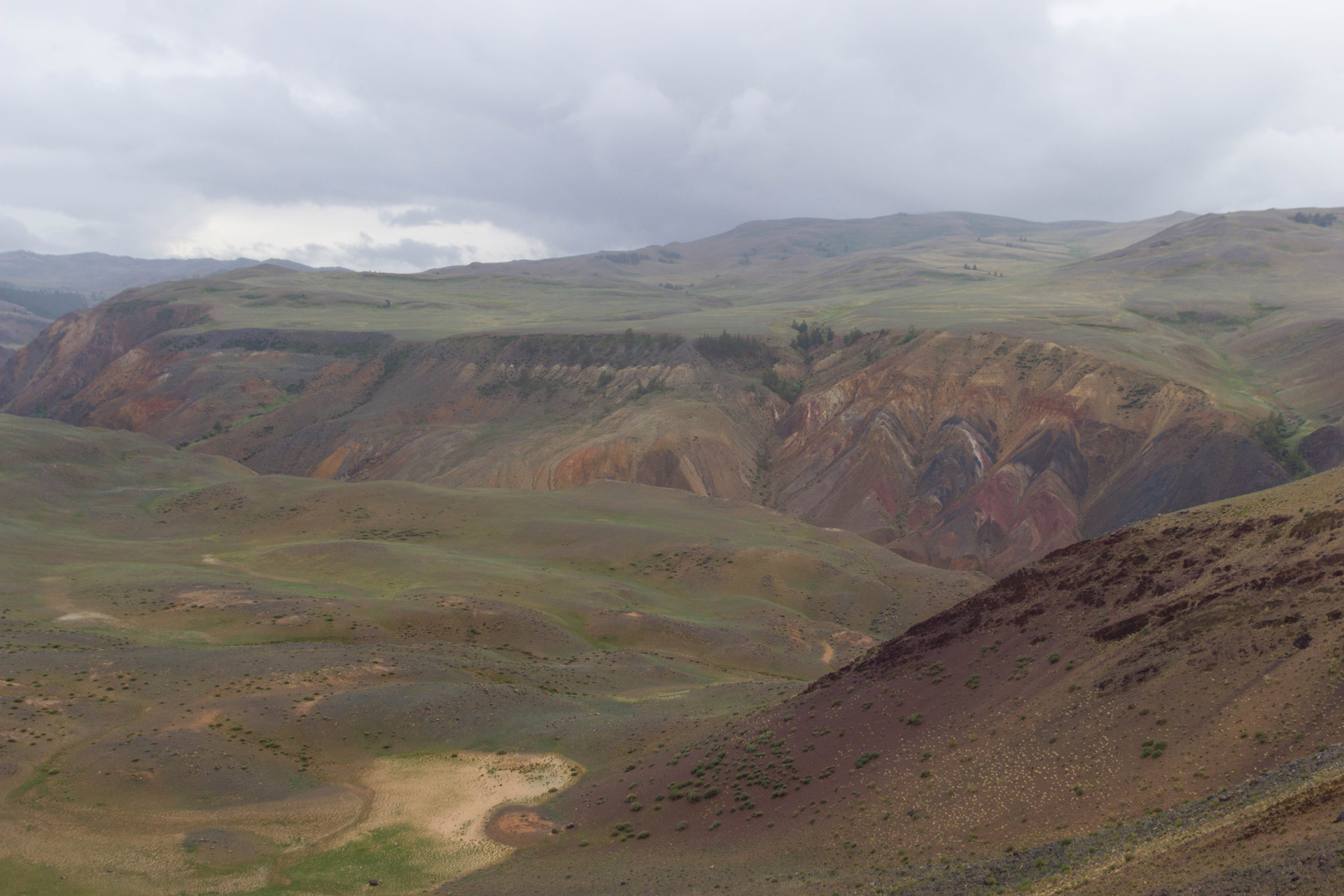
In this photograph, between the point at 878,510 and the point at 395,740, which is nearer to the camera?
the point at 395,740

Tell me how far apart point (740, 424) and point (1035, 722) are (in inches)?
3554

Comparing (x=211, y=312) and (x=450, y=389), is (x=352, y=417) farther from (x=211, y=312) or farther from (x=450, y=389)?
→ (x=211, y=312)

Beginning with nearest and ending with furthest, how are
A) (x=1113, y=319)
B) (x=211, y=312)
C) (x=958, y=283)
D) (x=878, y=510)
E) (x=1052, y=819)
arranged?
(x=1052, y=819) → (x=878, y=510) → (x=1113, y=319) → (x=211, y=312) → (x=958, y=283)

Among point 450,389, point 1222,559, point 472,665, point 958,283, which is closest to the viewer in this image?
point 1222,559

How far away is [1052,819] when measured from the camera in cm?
1939

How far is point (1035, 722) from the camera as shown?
75.9ft

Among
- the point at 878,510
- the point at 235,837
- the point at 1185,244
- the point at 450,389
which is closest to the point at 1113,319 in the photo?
the point at 878,510

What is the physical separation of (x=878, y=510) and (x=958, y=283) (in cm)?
11894

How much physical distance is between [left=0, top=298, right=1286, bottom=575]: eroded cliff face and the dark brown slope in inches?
2255

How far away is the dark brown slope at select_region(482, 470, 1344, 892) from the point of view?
19.4 m

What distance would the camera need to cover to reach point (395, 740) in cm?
3459

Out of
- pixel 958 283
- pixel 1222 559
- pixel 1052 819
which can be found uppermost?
pixel 958 283

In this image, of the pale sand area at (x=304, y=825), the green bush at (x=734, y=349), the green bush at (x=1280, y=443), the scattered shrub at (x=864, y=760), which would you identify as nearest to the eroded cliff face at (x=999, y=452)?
the green bush at (x=1280, y=443)

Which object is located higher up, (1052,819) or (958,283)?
(958,283)
